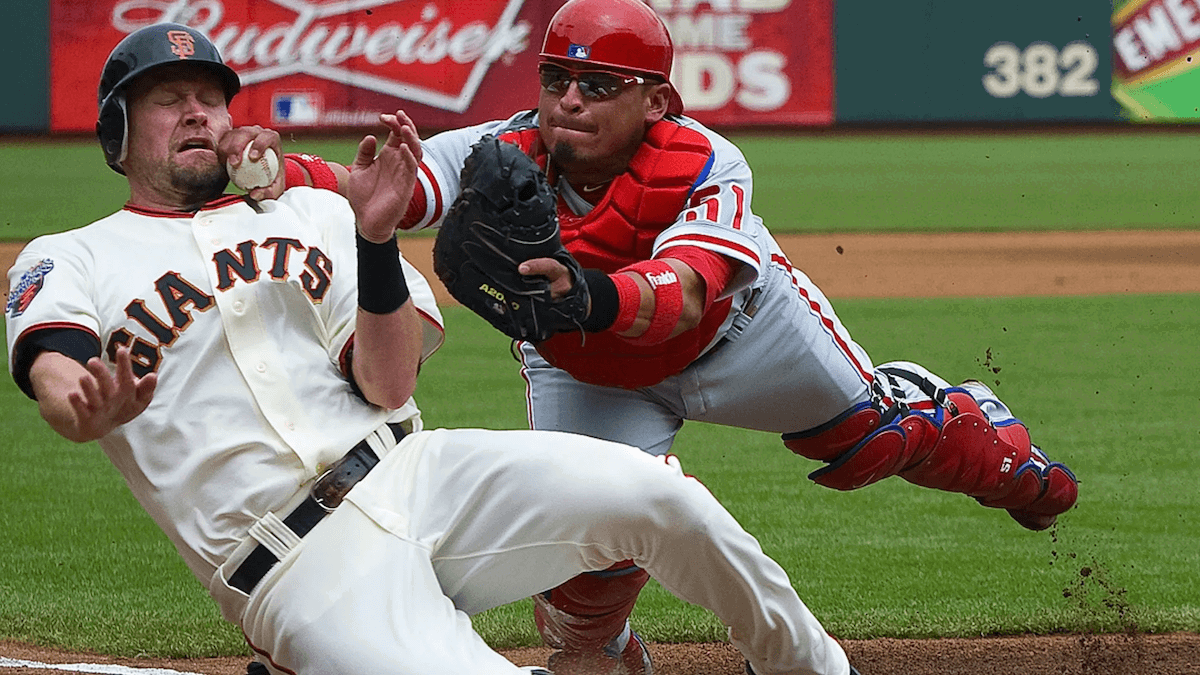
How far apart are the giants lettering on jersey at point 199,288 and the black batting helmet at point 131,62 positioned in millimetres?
333

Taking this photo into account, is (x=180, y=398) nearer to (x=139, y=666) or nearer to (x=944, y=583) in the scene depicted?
(x=139, y=666)

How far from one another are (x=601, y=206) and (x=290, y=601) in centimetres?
120

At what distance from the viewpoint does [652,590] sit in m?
4.79

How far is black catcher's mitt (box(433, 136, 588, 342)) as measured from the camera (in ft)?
8.21

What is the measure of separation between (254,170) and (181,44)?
10.6 inches

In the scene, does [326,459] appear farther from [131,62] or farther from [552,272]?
[131,62]

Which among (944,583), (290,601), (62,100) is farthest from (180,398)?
(62,100)

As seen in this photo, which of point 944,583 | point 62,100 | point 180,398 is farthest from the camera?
point 62,100

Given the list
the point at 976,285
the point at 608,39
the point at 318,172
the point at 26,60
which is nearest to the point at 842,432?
the point at 608,39

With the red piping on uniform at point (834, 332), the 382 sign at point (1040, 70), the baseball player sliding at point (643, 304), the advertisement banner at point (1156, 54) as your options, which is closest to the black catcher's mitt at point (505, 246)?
the baseball player sliding at point (643, 304)

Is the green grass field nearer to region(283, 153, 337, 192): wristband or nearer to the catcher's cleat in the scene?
the catcher's cleat

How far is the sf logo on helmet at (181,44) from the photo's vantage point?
2648mm

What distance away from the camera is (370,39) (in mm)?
18359

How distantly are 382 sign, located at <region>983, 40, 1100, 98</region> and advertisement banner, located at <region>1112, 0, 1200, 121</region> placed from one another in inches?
15.7
